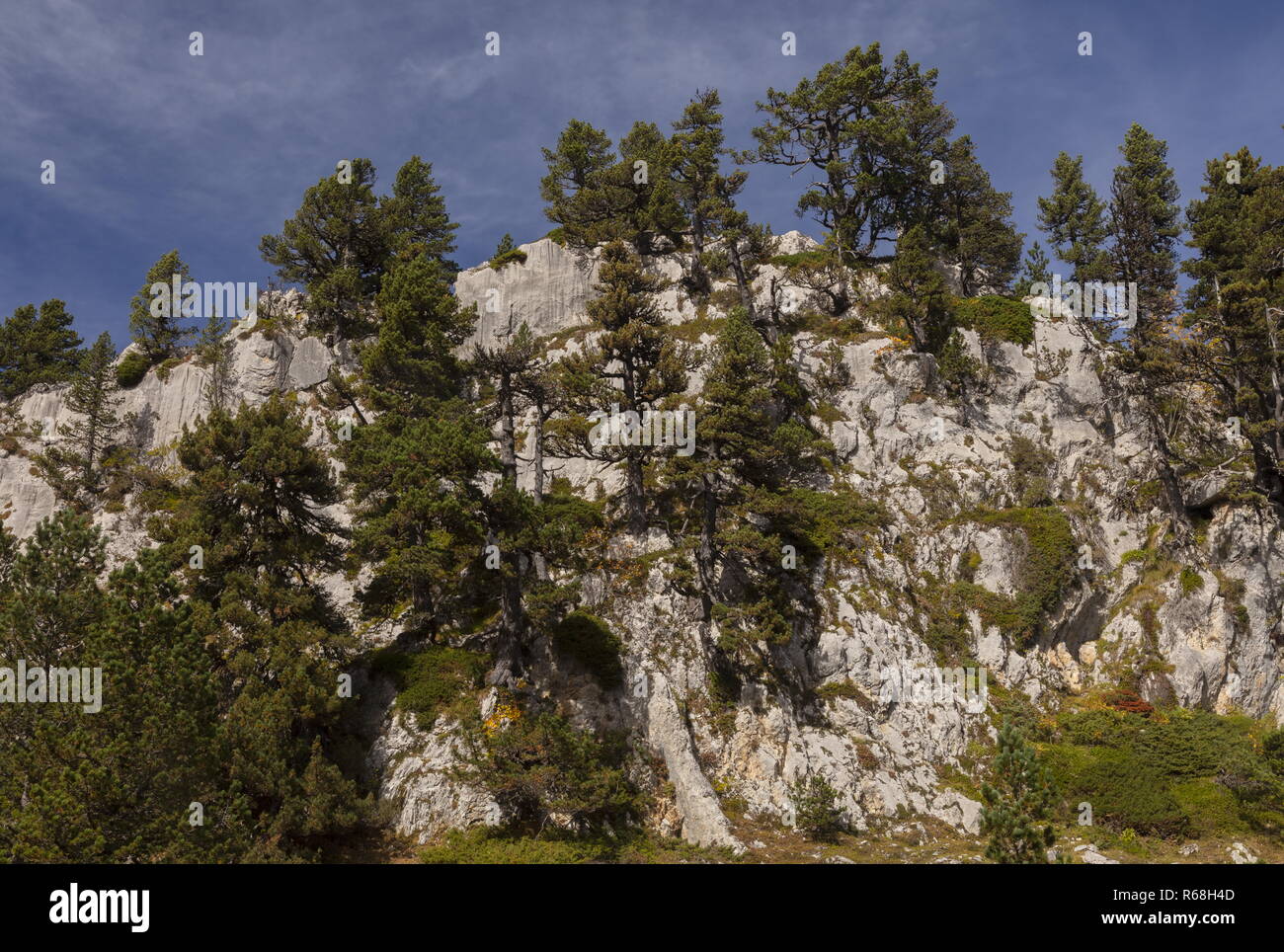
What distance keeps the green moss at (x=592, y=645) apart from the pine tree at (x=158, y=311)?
43847 millimetres

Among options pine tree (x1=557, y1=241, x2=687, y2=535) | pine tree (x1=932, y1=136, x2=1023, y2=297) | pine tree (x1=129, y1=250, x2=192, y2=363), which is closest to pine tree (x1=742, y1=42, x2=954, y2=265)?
pine tree (x1=932, y1=136, x2=1023, y2=297)

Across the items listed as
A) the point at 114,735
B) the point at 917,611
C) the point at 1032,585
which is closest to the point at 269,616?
the point at 114,735

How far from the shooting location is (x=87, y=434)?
47750 mm

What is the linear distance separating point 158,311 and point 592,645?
152 feet

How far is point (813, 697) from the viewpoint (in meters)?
30.8

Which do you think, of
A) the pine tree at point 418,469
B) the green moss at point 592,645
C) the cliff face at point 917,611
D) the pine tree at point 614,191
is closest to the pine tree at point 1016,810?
the cliff face at point 917,611

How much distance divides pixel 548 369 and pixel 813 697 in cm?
2006

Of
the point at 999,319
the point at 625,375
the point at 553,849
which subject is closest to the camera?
the point at 553,849

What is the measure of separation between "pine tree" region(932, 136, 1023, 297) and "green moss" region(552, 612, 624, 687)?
3979cm

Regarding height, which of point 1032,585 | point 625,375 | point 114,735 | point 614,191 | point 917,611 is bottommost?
point 114,735

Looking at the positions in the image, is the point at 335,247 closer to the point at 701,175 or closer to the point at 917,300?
the point at 701,175

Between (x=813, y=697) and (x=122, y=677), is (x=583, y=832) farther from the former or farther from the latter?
(x=122, y=677)

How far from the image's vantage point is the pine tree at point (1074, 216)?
50469 mm
